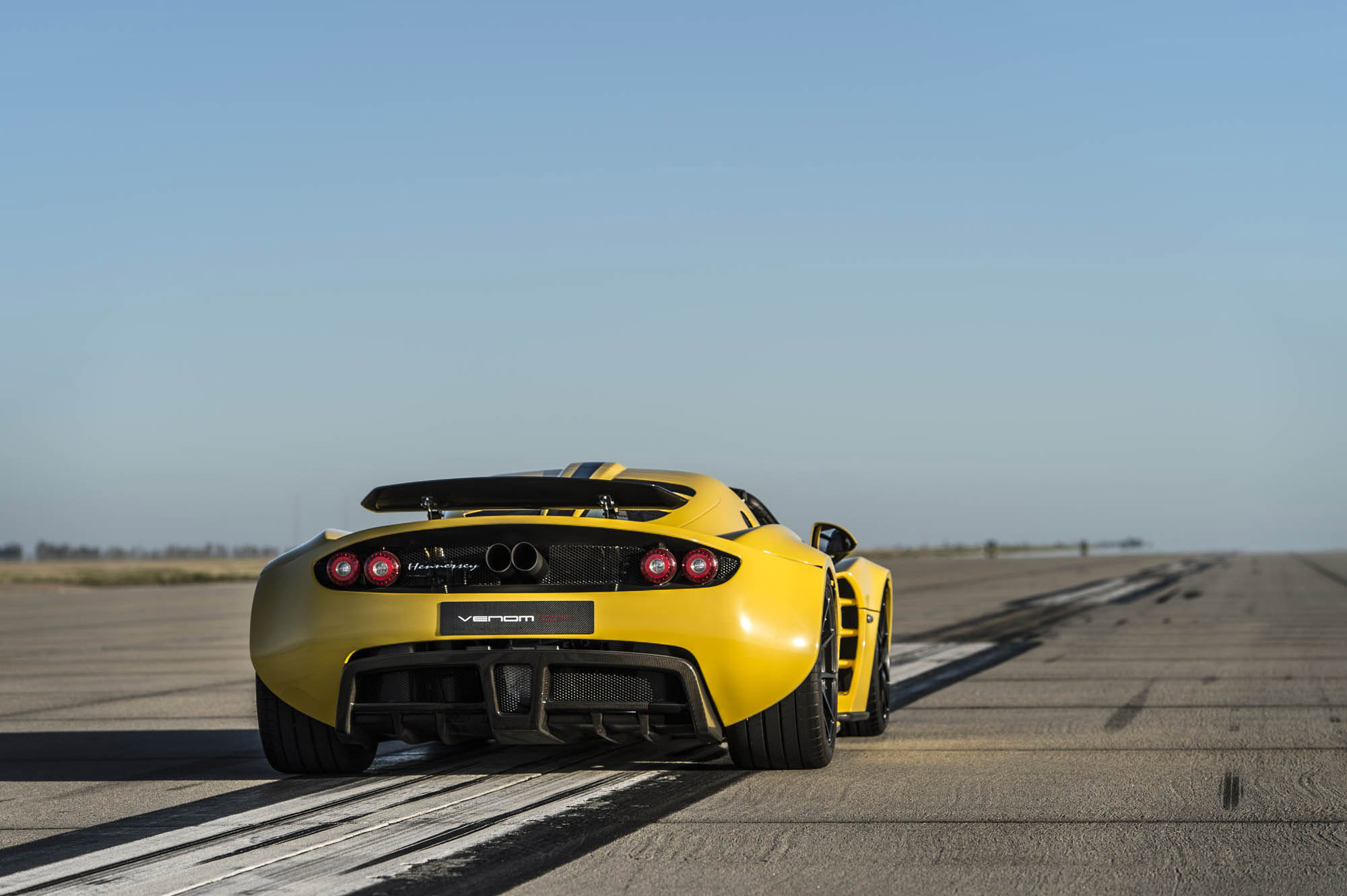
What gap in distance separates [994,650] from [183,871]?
11.0 meters

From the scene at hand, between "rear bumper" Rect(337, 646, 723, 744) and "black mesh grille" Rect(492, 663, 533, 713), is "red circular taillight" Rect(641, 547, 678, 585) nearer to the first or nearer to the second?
"rear bumper" Rect(337, 646, 723, 744)

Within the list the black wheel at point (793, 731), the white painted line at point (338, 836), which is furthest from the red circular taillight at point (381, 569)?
the black wheel at point (793, 731)

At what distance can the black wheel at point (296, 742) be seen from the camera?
6.00 m

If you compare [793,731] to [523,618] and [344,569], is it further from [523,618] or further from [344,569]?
[344,569]

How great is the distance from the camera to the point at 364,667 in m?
5.53

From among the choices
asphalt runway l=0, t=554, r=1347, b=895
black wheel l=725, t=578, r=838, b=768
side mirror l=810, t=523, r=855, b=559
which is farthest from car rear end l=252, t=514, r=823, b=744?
side mirror l=810, t=523, r=855, b=559

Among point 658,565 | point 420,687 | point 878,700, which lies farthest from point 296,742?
point 878,700

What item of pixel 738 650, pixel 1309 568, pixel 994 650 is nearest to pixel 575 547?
pixel 738 650

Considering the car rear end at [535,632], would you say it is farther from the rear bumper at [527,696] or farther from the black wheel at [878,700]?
the black wheel at [878,700]

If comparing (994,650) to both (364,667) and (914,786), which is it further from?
(364,667)

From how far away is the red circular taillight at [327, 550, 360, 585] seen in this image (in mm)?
5691

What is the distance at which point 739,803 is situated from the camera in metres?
5.38

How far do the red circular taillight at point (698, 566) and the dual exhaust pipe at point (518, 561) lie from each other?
534mm

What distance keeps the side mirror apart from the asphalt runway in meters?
0.95
